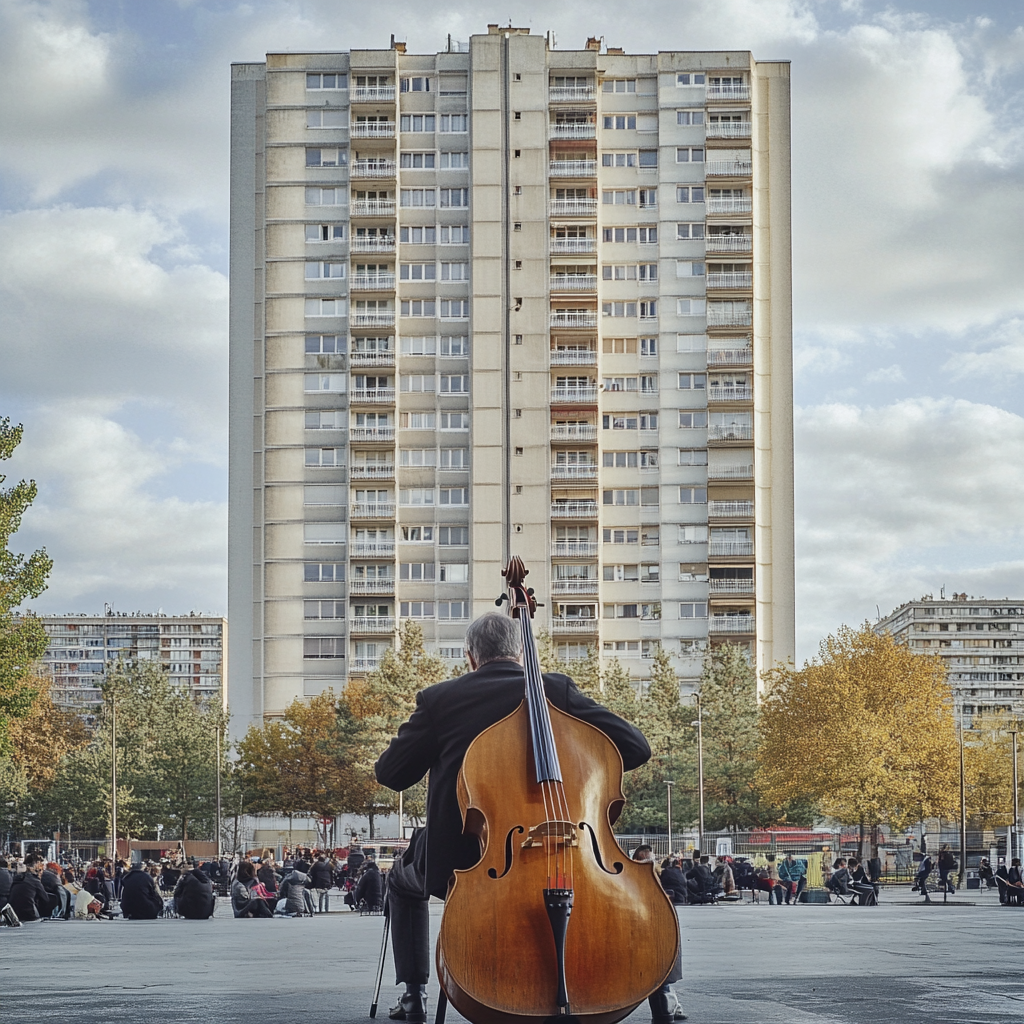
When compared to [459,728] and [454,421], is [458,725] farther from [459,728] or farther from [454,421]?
[454,421]

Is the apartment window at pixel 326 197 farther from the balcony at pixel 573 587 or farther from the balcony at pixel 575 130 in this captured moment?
the balcony at pixel 573 587

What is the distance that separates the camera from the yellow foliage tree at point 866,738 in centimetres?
5938

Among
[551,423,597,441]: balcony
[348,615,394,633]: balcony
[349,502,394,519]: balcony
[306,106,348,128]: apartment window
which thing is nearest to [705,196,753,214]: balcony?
[551,423,597,441]: balcony

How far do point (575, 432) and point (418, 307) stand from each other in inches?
485

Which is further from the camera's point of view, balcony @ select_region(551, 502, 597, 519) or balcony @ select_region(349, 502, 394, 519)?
balcony @ select_region(551, 502, 597, 519)

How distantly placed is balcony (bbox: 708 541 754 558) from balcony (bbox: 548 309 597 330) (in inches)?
599

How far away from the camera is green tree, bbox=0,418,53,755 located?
1501 inches

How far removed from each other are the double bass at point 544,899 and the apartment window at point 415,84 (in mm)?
96172

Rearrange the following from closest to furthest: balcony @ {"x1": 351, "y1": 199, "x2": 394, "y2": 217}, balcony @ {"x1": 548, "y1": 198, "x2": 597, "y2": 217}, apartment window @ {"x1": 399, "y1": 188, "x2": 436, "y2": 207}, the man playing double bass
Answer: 1. the man playing double bass
2. balcony @ {"x1": 351, "y1": 199, "x2": 394, "y2": 217}
3. balcony @ {"x1": 548, "y1": 198, "x2": 597, "y2": 217}
4. apartment window @ {"x1": 399, "y1": 188, "x2": 436, "y2": 207}

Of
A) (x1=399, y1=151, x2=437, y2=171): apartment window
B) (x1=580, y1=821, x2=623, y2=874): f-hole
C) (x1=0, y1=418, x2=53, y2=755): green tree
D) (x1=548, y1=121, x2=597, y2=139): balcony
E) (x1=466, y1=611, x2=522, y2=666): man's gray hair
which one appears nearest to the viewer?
(x1=580, y1=821, x2=623, y2=874): f-hole

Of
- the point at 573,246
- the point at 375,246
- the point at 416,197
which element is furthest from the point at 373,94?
the point at 573,246

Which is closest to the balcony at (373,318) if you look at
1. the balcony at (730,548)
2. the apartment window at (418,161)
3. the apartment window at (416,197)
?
the apartment window at (416,197)

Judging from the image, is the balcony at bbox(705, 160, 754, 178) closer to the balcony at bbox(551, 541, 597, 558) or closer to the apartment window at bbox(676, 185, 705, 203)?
the apartment window at bbox(676, 185, 705, 203)

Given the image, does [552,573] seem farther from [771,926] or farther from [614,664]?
[771,926]
